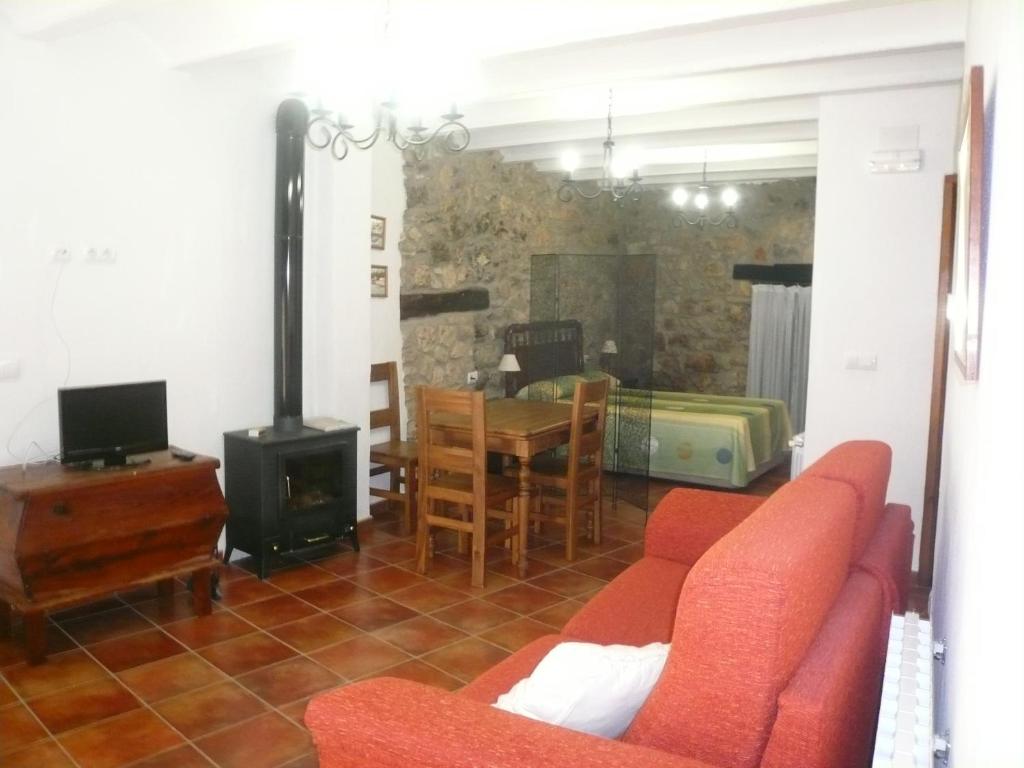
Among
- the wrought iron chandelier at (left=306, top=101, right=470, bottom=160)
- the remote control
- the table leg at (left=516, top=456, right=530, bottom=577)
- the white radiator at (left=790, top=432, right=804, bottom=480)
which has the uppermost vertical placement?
the wrought iron chandelier at (left=306, top=101, right=470, bottom=160)

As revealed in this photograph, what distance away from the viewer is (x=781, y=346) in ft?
27.6

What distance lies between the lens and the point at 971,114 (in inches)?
66.4

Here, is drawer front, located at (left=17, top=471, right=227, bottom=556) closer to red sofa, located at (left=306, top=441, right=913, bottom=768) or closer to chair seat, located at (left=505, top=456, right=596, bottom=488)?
chair seat, located at (left=505, top=456, right=596, bottom=488)

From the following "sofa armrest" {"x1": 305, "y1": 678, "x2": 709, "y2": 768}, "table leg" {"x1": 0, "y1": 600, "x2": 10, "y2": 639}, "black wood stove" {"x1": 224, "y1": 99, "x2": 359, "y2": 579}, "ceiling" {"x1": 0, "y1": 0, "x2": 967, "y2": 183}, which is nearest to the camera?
"sofa armrest" {"x1": 305, "y1": 678, "x2": 709, "y2": 768}

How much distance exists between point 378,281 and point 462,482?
180cm

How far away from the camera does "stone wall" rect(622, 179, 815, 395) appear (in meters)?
8.58

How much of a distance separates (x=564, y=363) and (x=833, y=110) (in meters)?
3.43

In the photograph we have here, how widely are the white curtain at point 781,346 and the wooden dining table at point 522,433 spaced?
157 inches

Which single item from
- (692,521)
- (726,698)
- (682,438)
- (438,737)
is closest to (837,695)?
(726,698)

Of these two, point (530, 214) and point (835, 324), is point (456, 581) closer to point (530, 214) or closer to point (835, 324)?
point (835, 324)

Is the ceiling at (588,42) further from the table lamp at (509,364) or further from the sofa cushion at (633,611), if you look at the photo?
the table lamp at (509,364)

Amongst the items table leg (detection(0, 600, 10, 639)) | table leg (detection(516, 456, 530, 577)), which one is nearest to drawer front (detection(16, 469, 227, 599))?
table leg (detection(0, 600, 10, 639))

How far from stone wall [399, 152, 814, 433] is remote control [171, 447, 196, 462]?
2208mm

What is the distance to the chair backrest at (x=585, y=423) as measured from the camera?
4555 millimetres
